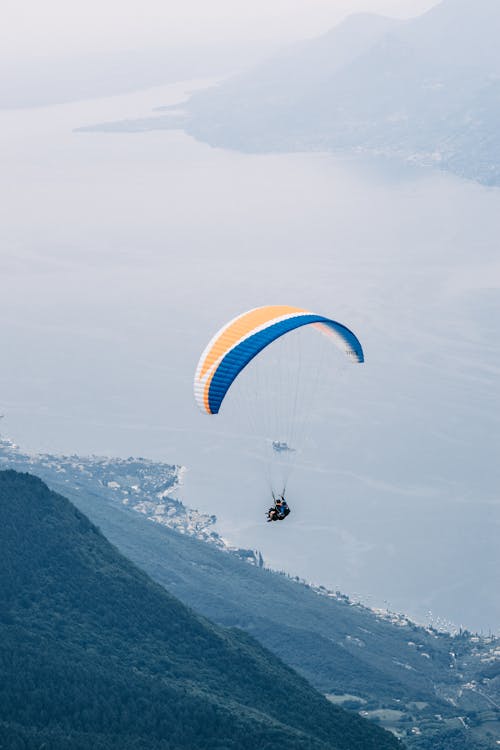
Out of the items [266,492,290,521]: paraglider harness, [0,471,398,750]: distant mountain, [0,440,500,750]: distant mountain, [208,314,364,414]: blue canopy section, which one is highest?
[208,314,364,414]: blue canopy section

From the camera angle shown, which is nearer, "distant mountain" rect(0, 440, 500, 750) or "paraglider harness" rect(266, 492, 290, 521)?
"paraglider harness" rect(266, 492, 290, 521)

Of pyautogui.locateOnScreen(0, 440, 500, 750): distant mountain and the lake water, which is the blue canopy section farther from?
the lake water

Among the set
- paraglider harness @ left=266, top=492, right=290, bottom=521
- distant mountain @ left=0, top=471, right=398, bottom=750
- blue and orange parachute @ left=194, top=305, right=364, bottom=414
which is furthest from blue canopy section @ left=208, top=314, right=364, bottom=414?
distant mountain @ left=0, top=471, right=398, bottom=750

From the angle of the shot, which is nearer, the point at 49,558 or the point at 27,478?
the point at 49,558

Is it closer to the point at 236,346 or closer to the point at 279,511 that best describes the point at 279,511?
the point at 279,511

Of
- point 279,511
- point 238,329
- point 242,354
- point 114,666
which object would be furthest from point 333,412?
point 242,354

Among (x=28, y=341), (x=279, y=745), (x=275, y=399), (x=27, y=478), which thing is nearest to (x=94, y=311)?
(x=28, y=341)

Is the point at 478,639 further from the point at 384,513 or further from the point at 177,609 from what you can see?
the point at 177,609
